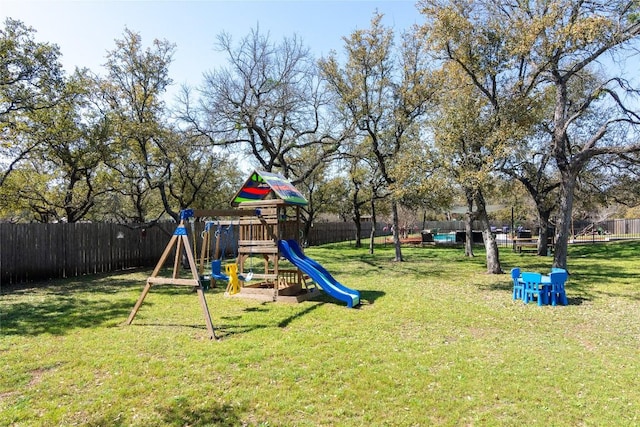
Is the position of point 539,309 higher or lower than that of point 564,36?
lower

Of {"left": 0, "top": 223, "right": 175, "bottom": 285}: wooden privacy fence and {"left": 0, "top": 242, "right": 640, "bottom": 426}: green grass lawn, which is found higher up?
{"left": 0, "top": 223, "right": 175, "bottom": 285}: wooden privacy fence

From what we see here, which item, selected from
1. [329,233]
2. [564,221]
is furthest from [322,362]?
[329,233]

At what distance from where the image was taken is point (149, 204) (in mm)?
26484

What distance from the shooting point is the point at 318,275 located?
9359 millimetres

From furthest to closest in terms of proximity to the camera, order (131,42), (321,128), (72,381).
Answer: (321,128) → (131,42) → (72,381)

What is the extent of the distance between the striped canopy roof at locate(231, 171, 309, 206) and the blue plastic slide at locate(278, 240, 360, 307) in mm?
1168

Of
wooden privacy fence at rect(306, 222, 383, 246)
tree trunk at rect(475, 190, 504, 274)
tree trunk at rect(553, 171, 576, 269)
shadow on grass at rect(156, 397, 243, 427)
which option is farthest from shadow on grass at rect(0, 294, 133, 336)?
wooden privacy fence at rect(306, 222, 383, 246)

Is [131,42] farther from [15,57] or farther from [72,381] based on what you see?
[72,381]

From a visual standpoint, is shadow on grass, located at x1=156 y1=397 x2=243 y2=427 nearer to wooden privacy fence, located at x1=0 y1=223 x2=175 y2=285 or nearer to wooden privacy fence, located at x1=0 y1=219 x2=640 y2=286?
wooden privacy fence, located at x1=0 y1=219 x2=640 y2=286

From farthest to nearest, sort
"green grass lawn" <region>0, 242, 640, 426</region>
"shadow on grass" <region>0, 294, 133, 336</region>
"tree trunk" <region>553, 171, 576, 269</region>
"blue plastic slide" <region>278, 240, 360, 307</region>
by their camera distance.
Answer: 1. "tree trunk" <region>553, 171, 576, 269</region>
2. "blue plastic slide" <region>278, 240, 360, 307</region>
3. "shadow on grass" <region>0, 294, 133, 336</region>
4. "green grass lawn" <region>0, 242, 640, 426</region>

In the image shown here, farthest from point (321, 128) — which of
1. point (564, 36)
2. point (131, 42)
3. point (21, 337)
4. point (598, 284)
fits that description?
point (21, 337)

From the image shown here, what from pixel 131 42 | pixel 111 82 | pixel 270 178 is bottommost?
pixel 270 178

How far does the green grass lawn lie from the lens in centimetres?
395

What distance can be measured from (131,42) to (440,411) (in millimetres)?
16430
